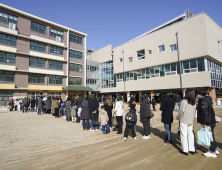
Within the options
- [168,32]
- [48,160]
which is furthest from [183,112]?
[168,32]

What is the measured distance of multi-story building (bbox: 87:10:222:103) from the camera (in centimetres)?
1906

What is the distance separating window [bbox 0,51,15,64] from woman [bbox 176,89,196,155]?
26.8m

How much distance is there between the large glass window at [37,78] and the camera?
25106mm

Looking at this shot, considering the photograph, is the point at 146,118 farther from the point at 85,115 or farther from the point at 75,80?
the point at 75,80

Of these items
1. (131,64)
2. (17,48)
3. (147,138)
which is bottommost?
(147,138)

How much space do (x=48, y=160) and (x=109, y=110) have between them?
155 inches

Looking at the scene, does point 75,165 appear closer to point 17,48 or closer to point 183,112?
point 183,112

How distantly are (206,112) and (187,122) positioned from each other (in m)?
0.57

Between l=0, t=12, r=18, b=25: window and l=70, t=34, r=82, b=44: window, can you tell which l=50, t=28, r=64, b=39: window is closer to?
l=70, t=34, r=82, b=44: window

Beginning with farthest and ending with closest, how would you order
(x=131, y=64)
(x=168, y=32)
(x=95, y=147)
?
(x=131, y=64)
(x=168, y=32)
(x=95, y=147)

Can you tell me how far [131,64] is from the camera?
2811 centimetres

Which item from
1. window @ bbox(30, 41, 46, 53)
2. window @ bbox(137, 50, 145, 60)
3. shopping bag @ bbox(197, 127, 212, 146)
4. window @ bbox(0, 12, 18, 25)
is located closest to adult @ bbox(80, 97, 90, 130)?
shopping bag @ bbox(197, 127, 212, 146)

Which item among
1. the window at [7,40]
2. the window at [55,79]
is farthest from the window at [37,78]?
the window at [7,40]

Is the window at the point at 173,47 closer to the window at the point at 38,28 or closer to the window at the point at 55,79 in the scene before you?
the window at the point at 55,79
